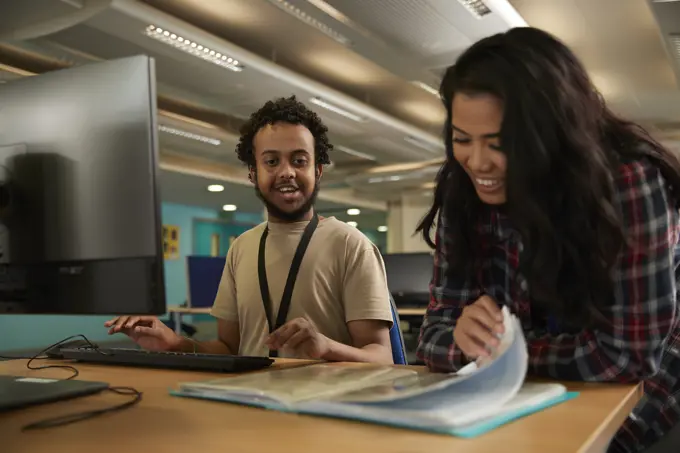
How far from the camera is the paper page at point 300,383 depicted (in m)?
0.83

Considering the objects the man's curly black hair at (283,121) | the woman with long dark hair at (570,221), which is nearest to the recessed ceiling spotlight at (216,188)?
the man's curly black hair at (283,121)

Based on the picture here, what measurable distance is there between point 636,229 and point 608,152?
0.15 meters

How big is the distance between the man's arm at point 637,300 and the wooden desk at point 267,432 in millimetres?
61

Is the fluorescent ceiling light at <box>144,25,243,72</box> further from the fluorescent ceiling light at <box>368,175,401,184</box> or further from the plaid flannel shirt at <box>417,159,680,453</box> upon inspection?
the fluorescent ceiling light at <box>368,175,401,184</box>

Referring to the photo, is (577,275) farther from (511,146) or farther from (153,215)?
(153,215)

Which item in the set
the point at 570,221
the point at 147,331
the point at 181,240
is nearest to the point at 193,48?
the point at 147,331

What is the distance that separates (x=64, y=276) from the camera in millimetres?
969

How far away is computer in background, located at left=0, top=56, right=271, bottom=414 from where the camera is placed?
2.92ft

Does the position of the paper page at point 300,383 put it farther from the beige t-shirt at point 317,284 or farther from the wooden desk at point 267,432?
the beige t-shirt at point 317,284

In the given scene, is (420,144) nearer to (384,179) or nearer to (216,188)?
(384,179)

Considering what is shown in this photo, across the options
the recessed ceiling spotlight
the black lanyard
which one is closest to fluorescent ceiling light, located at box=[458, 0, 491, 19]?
the black lanyard

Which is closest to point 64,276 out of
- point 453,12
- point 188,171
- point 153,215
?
point 153,215

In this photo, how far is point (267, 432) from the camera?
70 cm

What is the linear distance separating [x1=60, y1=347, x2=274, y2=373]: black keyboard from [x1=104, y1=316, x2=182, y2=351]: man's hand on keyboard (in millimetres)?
40
